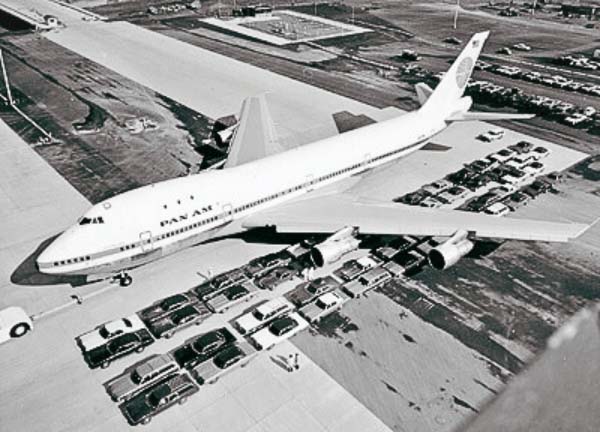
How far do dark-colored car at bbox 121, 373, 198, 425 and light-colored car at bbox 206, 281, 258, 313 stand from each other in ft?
21.3

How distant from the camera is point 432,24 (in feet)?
400

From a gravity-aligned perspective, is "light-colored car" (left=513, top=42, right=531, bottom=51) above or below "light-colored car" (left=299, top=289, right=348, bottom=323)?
above

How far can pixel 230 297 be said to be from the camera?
119 feet

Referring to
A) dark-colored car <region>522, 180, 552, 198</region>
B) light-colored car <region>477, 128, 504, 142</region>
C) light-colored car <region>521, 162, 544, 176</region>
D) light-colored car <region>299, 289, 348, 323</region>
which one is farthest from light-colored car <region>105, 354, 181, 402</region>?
light-colored car <region>477, 128, 504, 142</region>

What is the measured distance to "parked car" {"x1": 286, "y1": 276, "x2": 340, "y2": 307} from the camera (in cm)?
3647

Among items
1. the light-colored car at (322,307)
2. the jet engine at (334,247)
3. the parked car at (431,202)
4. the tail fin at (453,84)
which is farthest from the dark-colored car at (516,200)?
the light-colored car at (322,307)

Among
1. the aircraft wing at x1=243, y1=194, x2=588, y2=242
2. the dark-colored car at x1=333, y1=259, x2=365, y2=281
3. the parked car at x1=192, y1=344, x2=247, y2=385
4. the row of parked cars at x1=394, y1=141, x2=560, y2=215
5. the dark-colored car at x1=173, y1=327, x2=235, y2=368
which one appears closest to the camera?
the parked car at x1=192, y1=344, x2=247, y2=385

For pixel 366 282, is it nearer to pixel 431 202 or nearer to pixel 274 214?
pixel 274 214

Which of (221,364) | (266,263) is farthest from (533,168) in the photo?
(221,364)

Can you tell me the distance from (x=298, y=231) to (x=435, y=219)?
411 inches

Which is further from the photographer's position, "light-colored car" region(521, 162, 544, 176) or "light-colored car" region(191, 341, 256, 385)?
"light-colored car" region(521, 162, 544, 176)

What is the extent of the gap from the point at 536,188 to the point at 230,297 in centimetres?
3223

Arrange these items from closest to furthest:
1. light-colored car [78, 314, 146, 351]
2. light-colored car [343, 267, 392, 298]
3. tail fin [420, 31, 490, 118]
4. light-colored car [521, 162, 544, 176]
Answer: light-colored car [78, 314, 146, 351], light-colored car [343, 267, 392, 298], tail fin [420, 31, 490, 118], light-colored car [521, 162, 544, 176]

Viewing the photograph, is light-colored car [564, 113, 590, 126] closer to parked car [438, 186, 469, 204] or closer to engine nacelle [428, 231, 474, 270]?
parked car [438, 186, 469, 204]
